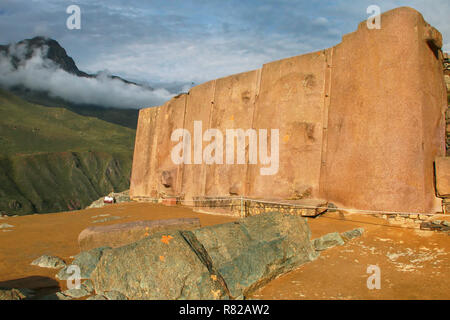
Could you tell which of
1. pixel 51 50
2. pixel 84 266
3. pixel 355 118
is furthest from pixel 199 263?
pixel 51 50

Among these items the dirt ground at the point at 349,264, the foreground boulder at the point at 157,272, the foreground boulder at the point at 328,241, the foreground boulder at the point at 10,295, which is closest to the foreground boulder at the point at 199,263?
the foreground boulder at the point at 157,272

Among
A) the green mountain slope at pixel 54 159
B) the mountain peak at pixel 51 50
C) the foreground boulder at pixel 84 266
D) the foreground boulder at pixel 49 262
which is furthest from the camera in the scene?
the mountain peak at pixel 51 50

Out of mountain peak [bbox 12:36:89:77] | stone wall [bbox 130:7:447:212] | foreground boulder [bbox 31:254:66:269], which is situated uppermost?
mountain peak [bbox 12:36:89:77]

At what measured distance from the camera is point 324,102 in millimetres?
6973

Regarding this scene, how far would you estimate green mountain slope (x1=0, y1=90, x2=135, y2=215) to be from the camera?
46438 millimetres

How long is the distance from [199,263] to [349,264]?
1838mm

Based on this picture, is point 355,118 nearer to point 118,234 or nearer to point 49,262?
point 118,234

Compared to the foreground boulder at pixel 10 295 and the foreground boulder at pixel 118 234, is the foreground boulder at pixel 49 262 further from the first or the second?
the foreground boulder at pixel 10 295

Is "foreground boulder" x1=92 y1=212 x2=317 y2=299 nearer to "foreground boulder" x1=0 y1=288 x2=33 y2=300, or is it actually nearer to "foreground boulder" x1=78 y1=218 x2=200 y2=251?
"foreground boulder" x1=0 y1=288 x2=33 y2=300

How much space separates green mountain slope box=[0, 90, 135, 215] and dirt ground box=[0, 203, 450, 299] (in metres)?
42.3

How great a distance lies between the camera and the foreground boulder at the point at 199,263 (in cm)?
318

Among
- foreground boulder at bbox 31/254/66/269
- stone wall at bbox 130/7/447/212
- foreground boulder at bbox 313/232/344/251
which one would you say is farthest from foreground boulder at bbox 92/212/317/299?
stone wall at bbox 130/7/447/212

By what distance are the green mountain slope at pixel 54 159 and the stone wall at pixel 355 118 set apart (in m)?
42.5
